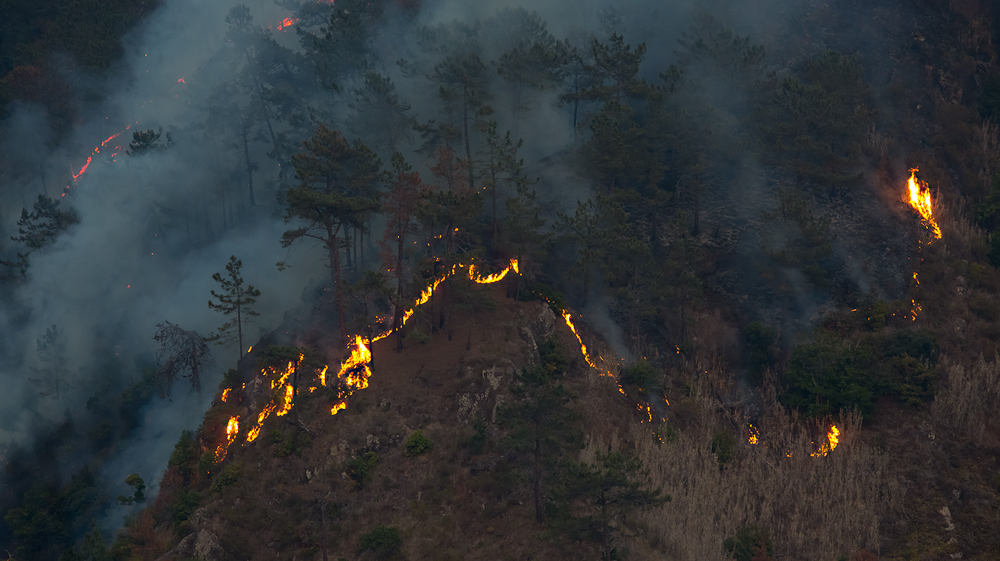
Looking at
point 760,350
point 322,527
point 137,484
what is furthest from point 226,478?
point 760,350

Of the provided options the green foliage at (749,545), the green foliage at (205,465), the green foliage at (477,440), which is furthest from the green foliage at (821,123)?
the green foliage at (205,465)

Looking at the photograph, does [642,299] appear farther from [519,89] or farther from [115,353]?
[115,353]

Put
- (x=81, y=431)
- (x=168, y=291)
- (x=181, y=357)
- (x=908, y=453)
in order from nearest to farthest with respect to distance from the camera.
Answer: (x=908, y=453) → (x=181, y=357) → (x=81, y=431) → (x=168, y=291)

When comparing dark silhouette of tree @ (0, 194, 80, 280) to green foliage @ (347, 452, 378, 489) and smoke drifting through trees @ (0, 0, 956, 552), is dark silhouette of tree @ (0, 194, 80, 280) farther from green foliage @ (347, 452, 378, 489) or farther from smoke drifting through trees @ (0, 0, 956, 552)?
green foliage @ (347, 452, 378, 489)

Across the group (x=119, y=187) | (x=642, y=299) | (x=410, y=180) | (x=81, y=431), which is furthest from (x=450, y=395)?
(x=119, y=187)

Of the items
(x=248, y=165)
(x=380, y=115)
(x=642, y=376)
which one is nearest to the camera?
(x=642, y=376)

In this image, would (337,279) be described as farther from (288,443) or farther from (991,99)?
(991,99)
